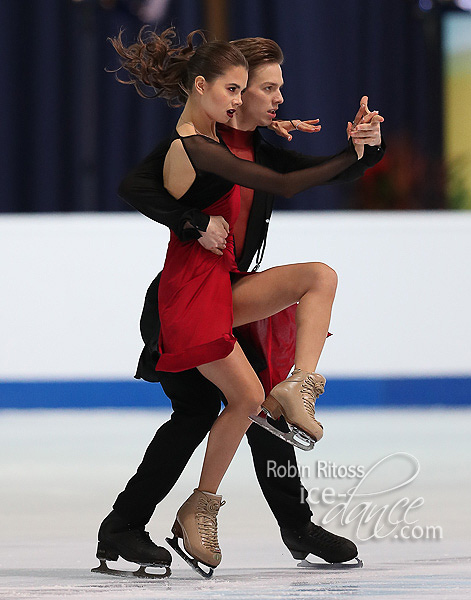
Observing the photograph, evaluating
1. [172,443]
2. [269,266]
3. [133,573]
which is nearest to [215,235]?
[172,443]

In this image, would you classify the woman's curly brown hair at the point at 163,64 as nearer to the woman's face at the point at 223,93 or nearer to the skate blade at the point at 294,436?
the woman's face at the point at 223,93

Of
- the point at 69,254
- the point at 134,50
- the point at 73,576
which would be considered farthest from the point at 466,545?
the point at 69,254

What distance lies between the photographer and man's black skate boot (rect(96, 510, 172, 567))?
221 centimetres

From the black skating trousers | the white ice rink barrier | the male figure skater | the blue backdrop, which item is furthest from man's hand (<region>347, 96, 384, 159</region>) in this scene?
the blue backdrop

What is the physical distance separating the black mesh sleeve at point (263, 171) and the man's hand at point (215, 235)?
9 centimetres

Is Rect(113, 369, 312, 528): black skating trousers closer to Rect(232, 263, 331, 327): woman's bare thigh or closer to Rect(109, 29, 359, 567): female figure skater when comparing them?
Rect(109, 29, 359, 567): female figure skater

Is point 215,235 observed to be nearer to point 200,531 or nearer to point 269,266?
point 200,531

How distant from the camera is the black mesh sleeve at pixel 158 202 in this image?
210 centimetres

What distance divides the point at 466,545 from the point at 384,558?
203mm

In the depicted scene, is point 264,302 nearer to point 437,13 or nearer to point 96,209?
→ point 96,209

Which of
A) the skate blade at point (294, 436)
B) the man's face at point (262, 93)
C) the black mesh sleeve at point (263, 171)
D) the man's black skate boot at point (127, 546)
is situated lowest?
the man's black skate boot at point (127, 546)

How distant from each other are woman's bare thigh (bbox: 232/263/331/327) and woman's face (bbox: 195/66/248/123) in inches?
12.2

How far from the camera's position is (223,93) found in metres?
2.11

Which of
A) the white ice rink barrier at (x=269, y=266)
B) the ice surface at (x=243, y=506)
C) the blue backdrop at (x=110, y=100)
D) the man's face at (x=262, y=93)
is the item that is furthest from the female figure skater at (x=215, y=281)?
the blue backdrop at (x=110, y=100)
